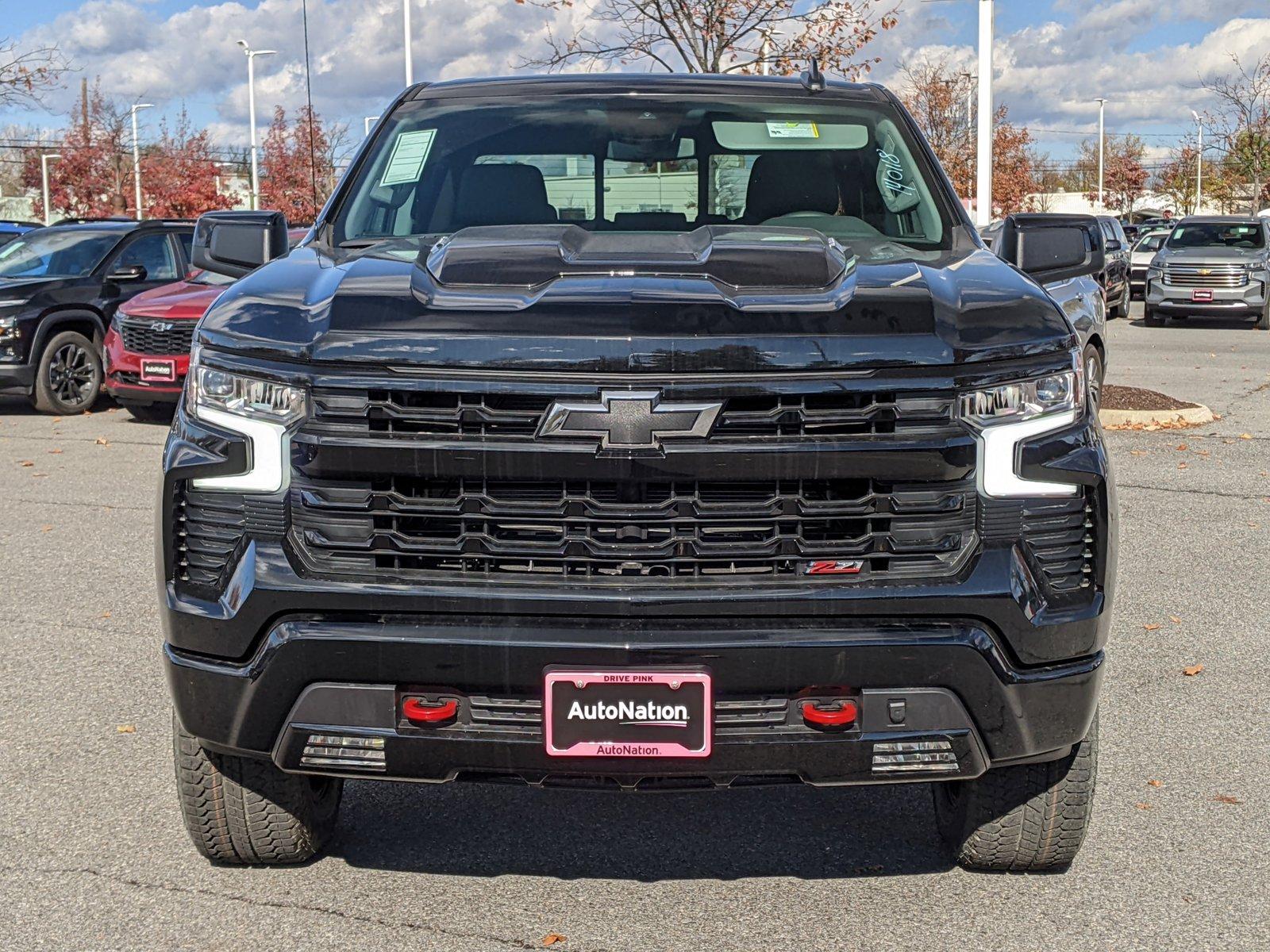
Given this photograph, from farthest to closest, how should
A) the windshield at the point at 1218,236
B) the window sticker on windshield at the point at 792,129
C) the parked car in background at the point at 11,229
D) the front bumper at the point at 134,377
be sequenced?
the windshield at the point at 1218,236 < the parked car in background at the point at 11,229 < the front bumper at the point at 134,377 < the window sticker on windshield at the point at 792,129

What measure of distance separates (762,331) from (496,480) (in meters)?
0.62

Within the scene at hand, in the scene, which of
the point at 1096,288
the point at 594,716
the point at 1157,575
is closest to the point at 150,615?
the point at 594,716

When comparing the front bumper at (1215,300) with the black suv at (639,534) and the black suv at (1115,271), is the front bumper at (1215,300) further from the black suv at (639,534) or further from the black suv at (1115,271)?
the black suv at (639,534)

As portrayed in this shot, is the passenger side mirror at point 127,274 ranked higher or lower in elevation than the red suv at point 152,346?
higher

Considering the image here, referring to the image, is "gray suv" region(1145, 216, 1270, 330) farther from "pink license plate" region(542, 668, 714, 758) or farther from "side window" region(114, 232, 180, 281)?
"pink license plate" region(542, 668, 714, 758)

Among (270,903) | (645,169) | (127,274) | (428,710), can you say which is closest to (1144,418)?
(645,169)

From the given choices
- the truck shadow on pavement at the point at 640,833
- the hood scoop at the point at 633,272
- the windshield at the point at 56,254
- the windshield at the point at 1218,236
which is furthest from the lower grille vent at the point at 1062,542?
the windshield at the point at 1218,236

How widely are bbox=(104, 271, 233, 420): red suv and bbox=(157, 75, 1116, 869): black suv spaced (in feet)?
33.6

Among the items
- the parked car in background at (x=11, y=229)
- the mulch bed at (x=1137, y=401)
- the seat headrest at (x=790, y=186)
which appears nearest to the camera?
the seat headrest at (x=790, y=186)

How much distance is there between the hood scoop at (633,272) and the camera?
10.6 feet

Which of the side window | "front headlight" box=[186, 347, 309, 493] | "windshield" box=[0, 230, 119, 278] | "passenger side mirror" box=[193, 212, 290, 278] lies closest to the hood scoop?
"front headlight" box=[186, 347, 309, 493]

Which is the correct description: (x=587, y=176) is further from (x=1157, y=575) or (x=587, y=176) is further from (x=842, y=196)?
(x=1157, y=575)

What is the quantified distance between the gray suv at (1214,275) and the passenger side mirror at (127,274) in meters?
18.5

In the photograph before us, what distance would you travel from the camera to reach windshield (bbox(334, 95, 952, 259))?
4562mm
